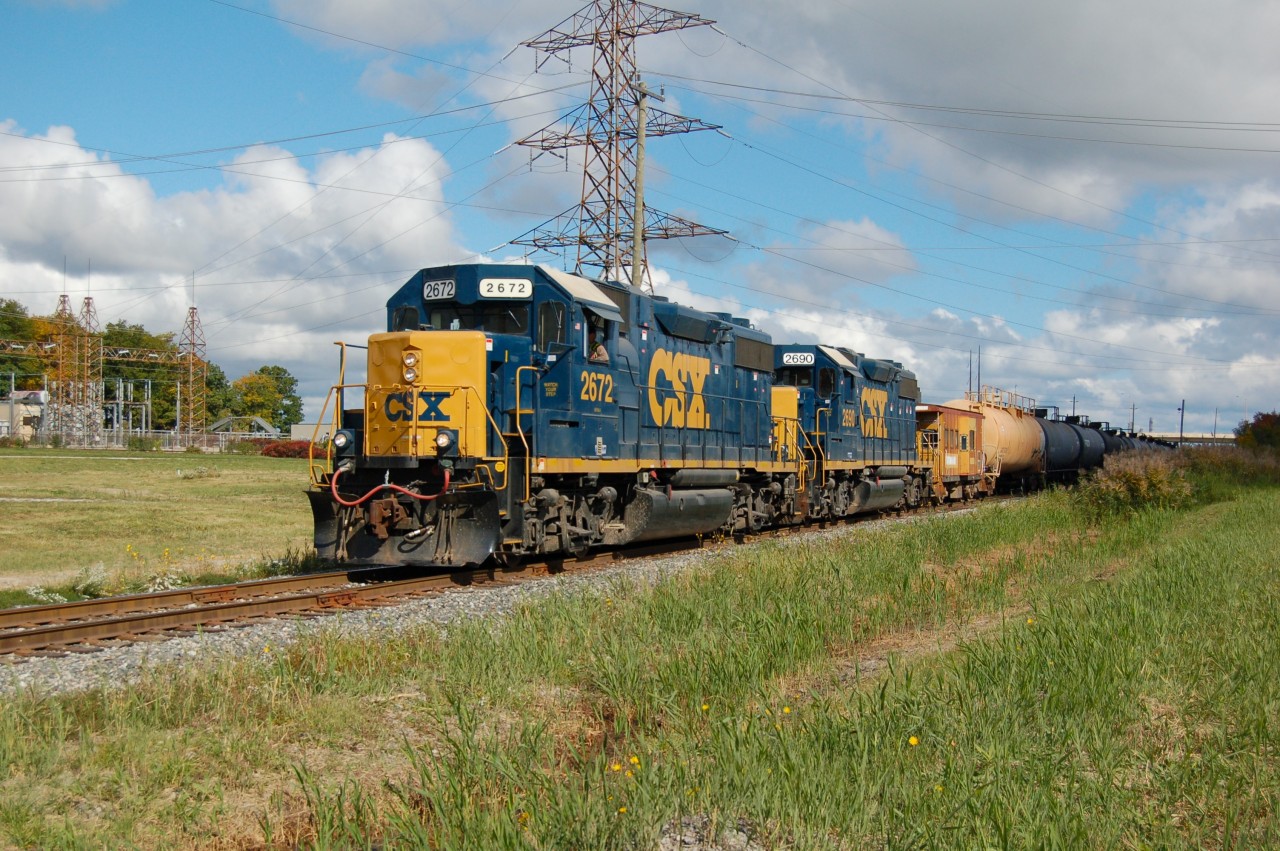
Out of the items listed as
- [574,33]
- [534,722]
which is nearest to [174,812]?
[534,722]

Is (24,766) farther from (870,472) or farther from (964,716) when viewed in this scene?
(870,472)

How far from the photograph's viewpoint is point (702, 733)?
19.1 feet

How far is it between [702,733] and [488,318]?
330 inches

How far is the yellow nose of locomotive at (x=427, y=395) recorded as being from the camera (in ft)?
39.9

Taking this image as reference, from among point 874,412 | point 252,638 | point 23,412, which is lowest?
point 252,638

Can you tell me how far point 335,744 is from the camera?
5.78 m

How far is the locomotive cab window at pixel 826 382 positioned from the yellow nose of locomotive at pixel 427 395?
1175 centimetres

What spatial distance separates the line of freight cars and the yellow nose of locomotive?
0.07 feet

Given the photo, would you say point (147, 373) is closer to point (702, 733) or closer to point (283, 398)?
point (283, 398)

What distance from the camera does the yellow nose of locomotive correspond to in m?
12.2

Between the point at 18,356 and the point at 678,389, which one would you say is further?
the point at 18,356

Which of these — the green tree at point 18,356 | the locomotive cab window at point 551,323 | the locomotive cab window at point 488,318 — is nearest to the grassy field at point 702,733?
the locomotive cab window at point 551,323

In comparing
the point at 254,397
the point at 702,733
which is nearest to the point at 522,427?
the point at 702,733

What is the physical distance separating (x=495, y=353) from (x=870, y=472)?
14.2m
